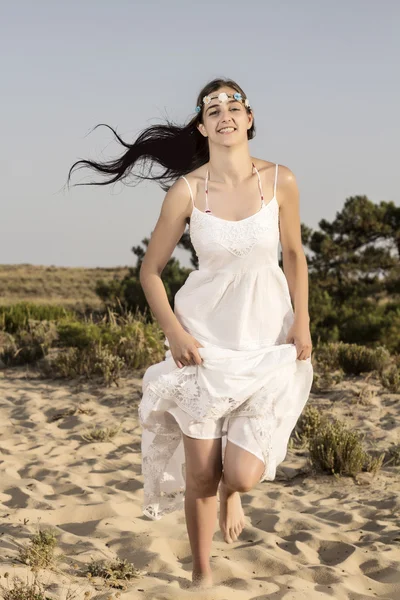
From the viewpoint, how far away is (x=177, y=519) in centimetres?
579

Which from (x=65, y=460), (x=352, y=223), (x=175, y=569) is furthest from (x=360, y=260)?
(x=175, y=569)

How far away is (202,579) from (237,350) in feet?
4.07

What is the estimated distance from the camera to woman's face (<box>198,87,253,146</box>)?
13.4 ft

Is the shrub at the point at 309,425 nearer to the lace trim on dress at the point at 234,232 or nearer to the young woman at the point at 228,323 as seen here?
the young woman at the point at 228,323

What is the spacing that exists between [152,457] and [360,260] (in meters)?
18.9

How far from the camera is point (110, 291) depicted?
24078 millimetres

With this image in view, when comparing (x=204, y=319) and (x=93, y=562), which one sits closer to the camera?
(x=204, y=319)

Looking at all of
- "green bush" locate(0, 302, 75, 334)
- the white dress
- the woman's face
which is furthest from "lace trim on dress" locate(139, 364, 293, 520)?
"green bush" locate(0, 302, 75, 334)

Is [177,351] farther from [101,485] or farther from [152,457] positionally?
[101,485]

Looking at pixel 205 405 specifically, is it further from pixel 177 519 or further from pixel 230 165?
pixel 177 519

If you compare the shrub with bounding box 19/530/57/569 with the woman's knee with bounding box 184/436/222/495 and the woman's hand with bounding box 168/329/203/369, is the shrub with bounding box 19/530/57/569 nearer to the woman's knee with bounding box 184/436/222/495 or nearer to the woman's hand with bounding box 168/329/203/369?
the woman's knee with bounding box 184/436/222/495

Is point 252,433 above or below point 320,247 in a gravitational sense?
below

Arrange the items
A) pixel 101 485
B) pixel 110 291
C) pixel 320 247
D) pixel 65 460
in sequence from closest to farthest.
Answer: pixel 101 485 < pixel 65 460 < pixel 320 247 < pixel 110 291

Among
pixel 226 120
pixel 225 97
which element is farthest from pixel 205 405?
pixel 225 97
